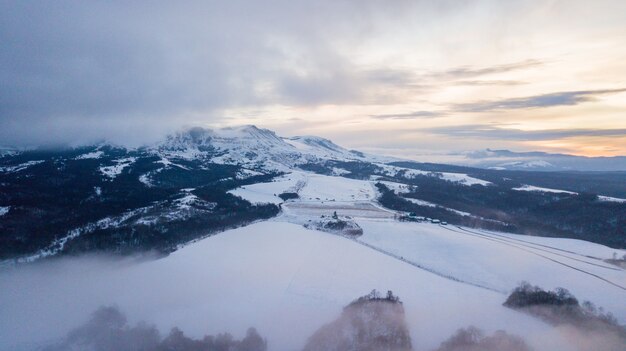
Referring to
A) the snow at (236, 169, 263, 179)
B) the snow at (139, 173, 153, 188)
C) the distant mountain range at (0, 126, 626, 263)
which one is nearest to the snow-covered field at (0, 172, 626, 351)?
the distant mountain range at (0, 126, 626, 263)

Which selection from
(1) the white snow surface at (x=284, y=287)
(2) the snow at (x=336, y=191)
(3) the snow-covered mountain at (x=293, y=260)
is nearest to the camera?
(1) the white snow surface at (x=284, y=287)

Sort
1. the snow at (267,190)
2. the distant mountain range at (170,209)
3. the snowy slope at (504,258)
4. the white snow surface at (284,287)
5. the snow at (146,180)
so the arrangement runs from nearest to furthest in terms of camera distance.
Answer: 1. the white snow surface at (284,287)
2. the snowy slope at (504,258)
3. the distant mountain range at (170,209)
4. the snow at (267,190)
5. the snow at (146,180)

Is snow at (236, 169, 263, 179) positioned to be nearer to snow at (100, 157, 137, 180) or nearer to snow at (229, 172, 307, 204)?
snow at (229, 172, 307, 204)

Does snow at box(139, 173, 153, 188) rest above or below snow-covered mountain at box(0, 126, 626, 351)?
below

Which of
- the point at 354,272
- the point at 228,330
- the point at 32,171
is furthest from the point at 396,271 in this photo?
the point at 32,171

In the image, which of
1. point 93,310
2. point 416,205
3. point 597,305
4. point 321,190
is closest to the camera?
point 93,310

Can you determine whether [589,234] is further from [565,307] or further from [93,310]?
[93,310]

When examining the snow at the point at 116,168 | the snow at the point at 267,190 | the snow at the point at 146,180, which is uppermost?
the snow at the point at 267,190

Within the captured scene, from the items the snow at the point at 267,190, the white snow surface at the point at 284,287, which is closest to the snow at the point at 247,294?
the white snow surface at the point at 284,287

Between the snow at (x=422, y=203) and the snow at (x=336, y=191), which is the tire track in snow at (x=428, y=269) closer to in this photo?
the snow at (x=422, y=203)
